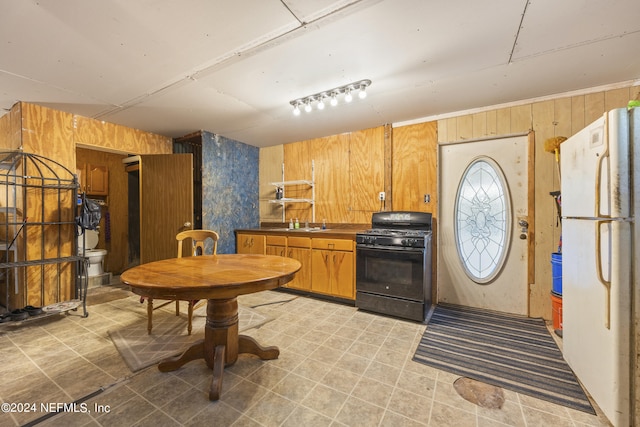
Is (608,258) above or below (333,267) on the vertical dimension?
above

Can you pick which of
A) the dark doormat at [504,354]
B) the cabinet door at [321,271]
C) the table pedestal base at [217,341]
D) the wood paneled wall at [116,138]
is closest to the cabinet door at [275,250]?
the cabinet door at [321,271]

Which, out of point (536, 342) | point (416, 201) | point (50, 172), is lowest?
point (536, 342)

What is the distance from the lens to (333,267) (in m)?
3.25

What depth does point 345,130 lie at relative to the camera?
3.74 m

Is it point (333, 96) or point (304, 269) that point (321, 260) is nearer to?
point (304, 269)

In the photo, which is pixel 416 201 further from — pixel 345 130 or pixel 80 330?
pixel 80 330

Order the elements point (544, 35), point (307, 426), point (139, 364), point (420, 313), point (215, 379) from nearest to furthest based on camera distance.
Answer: point (307, 426) → point (215, 379) → point (544, 35) → point (139, 364) → point (420, 313)

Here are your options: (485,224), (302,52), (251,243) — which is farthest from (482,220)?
(251,243)

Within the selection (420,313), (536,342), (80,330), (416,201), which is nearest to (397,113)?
(416,201)

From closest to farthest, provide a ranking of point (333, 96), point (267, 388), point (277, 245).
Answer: point (267, 388), point (333, 96), point (277, 245)

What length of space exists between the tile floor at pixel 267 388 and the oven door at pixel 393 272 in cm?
44

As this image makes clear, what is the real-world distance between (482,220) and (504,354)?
4.97 feet

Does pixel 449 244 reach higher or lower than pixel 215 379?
higher

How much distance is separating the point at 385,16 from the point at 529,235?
8.65 feet
